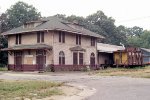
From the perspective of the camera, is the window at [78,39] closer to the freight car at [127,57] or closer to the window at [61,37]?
the window at [61,37]

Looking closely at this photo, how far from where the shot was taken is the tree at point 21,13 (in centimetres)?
7191

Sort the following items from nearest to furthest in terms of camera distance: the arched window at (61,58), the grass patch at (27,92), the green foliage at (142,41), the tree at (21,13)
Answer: the grass patch at (27,92) → the arched window at (61,58) → the tree at (21,13) → the green foliage at (142,41)

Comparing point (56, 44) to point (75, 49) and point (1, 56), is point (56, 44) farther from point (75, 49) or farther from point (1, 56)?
point (1, 56)

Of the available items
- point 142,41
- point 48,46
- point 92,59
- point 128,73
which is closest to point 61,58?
point 48,46

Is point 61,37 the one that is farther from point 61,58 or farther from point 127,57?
point 127,57

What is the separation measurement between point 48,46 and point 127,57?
13569 mm

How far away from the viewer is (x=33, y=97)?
46.2ft

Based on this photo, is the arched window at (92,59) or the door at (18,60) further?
the arched window at (92,59)

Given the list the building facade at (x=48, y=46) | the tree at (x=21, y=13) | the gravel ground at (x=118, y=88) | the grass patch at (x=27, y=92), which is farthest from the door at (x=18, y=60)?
the grass patch at (x=27, y=92)

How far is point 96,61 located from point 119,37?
46908 mm

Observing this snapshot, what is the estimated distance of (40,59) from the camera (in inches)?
1645

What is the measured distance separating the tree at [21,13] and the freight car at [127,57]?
27.8 metres

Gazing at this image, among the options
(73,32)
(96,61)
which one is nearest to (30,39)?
(73,32)

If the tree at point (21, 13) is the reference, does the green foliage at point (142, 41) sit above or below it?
below
